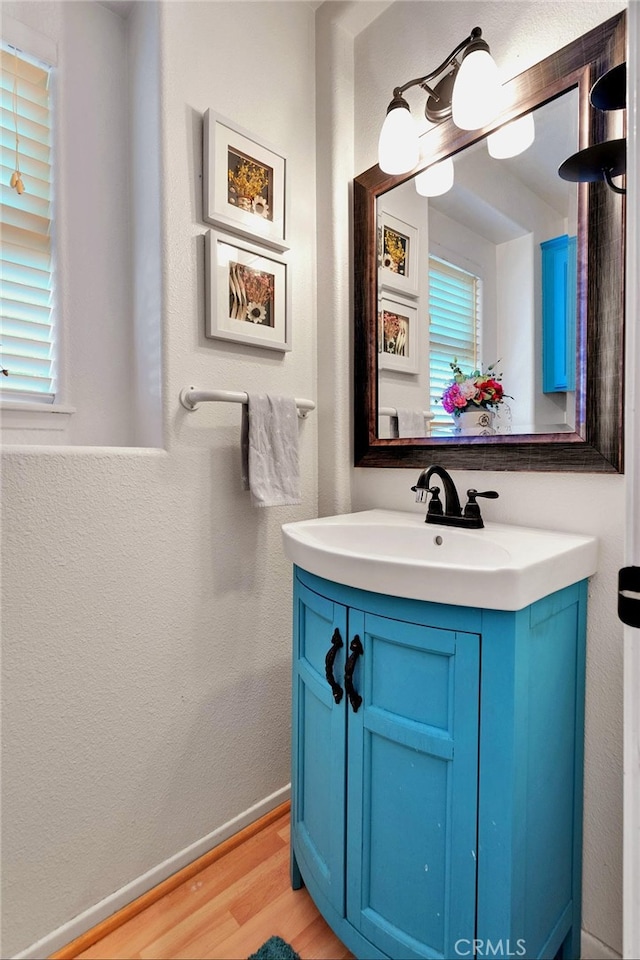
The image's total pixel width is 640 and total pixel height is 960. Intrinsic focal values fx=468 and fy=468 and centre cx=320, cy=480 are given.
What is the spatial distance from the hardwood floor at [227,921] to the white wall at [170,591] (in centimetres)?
7

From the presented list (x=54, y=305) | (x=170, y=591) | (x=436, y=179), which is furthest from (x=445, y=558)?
(x=54, y=305)

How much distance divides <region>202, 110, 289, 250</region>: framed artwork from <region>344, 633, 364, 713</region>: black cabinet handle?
3.71 ft

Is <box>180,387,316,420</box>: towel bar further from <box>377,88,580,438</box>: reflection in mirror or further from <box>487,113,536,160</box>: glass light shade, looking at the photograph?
<box>487,113,536,160</box>: glass light shade

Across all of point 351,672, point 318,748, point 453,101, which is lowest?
point 318,748

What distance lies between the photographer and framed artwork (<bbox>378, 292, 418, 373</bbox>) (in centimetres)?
141

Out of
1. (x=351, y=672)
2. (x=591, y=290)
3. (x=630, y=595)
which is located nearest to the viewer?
(x=630, y=595)

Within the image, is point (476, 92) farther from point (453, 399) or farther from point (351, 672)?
point (351, 672)

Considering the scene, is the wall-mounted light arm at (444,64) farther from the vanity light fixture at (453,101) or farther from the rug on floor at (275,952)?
the rug on floor at (275,952)

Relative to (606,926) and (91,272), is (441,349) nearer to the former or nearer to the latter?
(91,272)

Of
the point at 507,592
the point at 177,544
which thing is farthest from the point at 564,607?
the point at 177,544

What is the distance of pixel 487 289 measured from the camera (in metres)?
1.21

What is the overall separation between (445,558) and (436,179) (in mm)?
1046

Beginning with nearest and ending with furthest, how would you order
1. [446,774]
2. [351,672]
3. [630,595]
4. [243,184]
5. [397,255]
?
[630,595] < [446,774] < [351,672] < [243,184] < [397,255]

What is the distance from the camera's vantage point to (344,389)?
1.55 m
